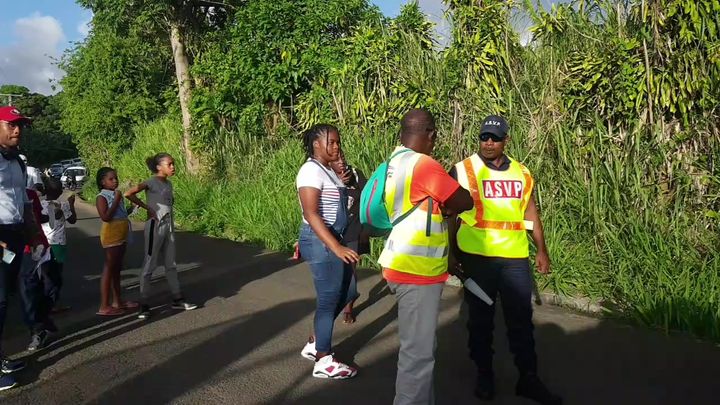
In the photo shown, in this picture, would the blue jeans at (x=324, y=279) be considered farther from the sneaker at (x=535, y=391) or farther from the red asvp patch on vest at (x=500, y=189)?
the sneaker at (x=535, y=391)

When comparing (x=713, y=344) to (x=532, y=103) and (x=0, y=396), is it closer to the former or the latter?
(x=532, y=103)

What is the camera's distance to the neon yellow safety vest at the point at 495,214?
363 cm

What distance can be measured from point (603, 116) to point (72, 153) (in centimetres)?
6078

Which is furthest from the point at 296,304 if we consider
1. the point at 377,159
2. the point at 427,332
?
the point at 427,332

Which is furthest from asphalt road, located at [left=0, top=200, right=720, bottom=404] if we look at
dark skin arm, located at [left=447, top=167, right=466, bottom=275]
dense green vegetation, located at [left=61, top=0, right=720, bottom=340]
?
dark skin arm, located at [left=447, top=167, right=466, bottom=275]

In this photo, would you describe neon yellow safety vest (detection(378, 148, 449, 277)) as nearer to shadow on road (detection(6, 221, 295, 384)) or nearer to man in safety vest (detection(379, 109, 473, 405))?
man in safety vest (detection(379, 109, 473, 405))

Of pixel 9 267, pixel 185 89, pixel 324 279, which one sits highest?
pixel 185 89

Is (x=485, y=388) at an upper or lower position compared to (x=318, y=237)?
lower

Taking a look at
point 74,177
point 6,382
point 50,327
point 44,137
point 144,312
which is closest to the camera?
point 6,382

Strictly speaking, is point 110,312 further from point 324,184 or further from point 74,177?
point 74,177

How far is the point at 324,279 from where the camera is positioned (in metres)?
4.02

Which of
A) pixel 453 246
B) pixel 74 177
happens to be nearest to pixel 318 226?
pixel 453 246

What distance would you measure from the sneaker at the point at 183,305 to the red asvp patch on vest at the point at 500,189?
3563 millimetres

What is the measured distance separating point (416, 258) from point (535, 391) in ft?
4.34
